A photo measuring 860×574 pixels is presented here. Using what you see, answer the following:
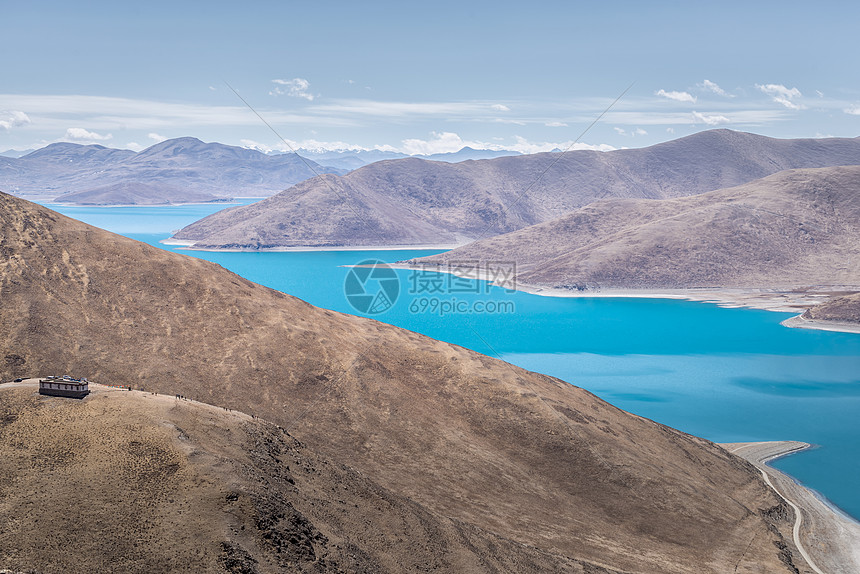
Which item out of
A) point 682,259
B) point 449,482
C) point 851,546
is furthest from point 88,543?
point 682,259

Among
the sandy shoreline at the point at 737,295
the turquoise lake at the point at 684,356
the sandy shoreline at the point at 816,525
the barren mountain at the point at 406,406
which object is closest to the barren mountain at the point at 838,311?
the sandy shoreline at the point at 737,295

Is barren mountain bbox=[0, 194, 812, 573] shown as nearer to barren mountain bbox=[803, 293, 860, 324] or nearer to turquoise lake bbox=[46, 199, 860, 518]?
turquoise lake bbox=[46, 199, 860, 518]

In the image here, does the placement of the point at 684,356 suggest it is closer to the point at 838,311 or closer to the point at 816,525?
the point at 838,311

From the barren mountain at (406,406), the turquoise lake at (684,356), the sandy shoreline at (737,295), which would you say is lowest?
the turquoise lake at (684,356)

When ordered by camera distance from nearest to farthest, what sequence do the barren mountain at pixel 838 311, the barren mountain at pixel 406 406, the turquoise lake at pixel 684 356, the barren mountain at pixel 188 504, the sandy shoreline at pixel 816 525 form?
1. the barren mountain at pixel 188 504
2. the barren mountain at pixel 406 406
3. the sandy shoreline at pixel 816 525
4. the turquoise lake at pixel 684 356
5. the barren mountain at pixel 838 311

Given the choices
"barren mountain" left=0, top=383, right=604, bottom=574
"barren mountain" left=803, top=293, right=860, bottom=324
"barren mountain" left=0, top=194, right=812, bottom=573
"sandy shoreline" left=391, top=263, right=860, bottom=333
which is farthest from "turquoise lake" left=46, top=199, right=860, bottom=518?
"barren mountain" left=0, top=383, right=604, bottom=574

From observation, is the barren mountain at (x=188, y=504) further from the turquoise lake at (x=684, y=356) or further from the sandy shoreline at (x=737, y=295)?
the sandy shoreline at (x=737, y=295)

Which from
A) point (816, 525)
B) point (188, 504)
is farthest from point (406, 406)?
point (816, 525)
